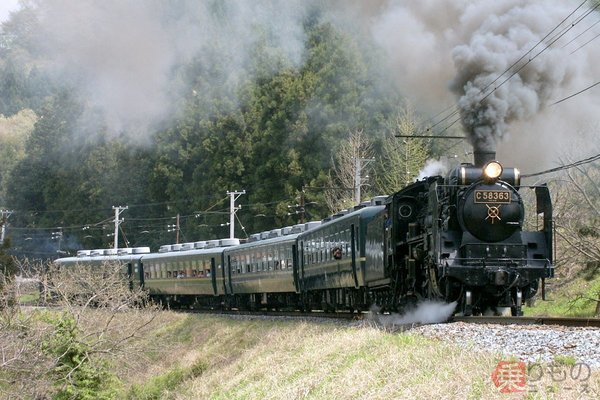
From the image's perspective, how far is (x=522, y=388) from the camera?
1070 centimetres

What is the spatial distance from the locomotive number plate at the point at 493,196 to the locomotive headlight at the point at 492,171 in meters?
0.28

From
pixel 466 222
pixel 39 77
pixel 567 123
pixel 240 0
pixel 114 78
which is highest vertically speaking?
pixel 39 77

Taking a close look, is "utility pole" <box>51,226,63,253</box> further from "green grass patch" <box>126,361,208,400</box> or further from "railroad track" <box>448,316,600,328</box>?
"railroad track" <box>448,316,600,328</box>

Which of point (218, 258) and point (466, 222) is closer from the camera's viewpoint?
point (466, 222)

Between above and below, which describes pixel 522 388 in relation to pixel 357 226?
below

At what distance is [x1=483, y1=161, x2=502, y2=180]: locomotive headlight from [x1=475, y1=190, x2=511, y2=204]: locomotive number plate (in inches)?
11.0

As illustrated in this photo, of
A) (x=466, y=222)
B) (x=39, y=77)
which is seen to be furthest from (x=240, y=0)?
(x=39, y=77)

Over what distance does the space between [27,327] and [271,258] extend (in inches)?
345

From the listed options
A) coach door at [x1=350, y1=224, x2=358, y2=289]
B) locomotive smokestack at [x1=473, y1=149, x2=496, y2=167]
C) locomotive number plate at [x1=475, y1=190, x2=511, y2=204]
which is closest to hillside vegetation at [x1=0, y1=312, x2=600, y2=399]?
coach door at [x1=350, y1=224, x2=358, y2=289]

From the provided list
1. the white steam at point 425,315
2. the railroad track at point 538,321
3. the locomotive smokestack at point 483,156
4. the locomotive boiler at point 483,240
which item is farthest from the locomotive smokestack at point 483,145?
the railroad track at point 538,321

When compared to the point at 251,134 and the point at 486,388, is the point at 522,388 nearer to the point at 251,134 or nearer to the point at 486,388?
the point at 486,388

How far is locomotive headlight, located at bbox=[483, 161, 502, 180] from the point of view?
19.2 metres

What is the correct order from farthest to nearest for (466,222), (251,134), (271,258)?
(251,134) < (271,258) < (466,222)

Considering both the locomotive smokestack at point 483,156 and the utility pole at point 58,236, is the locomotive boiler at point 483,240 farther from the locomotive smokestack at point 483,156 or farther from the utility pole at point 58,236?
the utility pole at point 58,236
